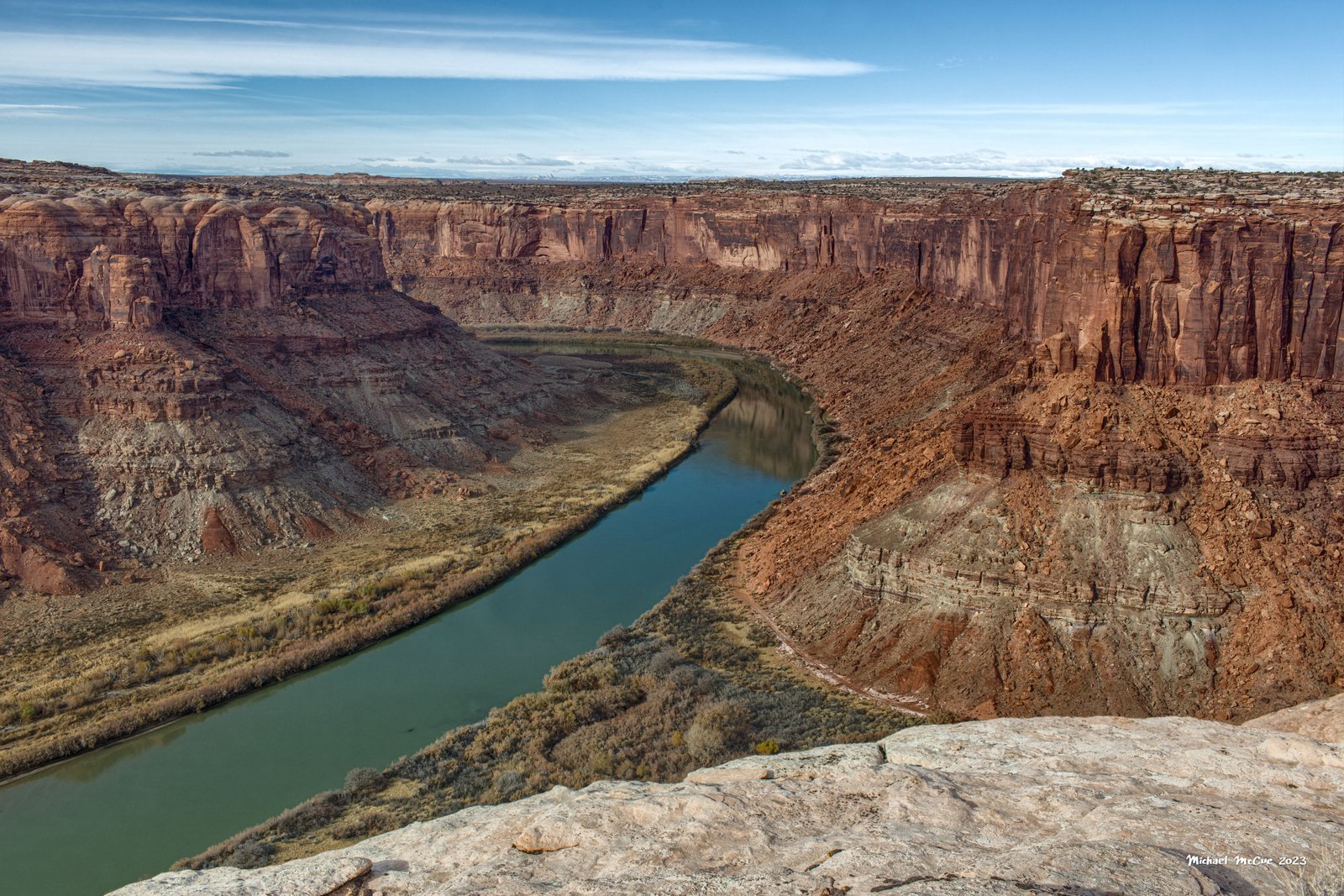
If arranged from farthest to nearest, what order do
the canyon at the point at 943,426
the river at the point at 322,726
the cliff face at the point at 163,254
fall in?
the cliff face at the point at 163,254 < the canyon at the point at 943,426 < the river at the point at 322,726

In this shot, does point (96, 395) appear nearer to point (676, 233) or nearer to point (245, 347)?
point (245, 347)

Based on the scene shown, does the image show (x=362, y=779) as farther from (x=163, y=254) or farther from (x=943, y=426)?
(x=163, y=254)

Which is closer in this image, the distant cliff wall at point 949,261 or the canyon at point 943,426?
the canyon at point 943,426

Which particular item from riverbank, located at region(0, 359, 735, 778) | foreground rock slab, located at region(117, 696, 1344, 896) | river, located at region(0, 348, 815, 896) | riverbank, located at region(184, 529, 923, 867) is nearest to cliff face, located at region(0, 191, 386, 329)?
riverbank, located at region(0, 359, 735, 778)

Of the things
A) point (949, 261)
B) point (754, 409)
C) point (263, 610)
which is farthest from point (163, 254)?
point (949, 261)

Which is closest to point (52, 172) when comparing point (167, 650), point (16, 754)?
point (167, 650)

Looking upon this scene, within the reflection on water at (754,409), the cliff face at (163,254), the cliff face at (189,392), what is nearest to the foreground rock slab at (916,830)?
the cliff face at (189,392)

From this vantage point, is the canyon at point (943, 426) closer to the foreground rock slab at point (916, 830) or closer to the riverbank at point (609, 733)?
the riverbank at point (609, 733)
